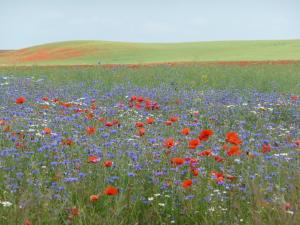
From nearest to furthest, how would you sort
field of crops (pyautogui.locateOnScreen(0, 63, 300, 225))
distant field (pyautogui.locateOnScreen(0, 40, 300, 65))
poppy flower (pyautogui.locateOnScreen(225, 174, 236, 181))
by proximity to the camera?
field of crops (pyautogui.locateOnScreen(0, 63, 300, 225)) < poppy flower (pyautogui.locateOnScreen(225, 174, 236, 181)) < distant field (pyautogui.locateOnScreen(0, 40, 300, 65))

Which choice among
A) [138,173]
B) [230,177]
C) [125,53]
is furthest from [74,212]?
[125,53]

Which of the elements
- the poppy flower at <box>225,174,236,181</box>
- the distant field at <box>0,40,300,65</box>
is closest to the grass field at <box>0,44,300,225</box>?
the poppy flower at <box>225,174,236,181</box>

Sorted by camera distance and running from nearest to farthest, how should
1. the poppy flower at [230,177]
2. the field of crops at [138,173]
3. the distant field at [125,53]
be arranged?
the field of crops at [138,173], the poppy flower at [230,177], the distant field at [125,53]

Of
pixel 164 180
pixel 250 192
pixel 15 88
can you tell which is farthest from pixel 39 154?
pixel 15 88

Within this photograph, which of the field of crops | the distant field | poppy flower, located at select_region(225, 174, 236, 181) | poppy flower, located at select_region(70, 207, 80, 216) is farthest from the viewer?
the distant field

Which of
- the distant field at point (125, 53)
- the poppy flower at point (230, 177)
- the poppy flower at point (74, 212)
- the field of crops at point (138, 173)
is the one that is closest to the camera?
the poppy flower at point (74, 212)

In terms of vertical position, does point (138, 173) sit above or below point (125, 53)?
above

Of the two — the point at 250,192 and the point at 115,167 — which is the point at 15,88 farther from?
the point at 250,192

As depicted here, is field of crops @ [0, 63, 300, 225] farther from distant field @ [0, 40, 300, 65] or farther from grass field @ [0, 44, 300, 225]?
distant field @ [0, 40, 300, 65]

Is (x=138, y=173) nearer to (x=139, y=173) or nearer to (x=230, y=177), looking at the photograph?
(x=139, y=173)

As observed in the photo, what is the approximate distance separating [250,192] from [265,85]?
10.9m

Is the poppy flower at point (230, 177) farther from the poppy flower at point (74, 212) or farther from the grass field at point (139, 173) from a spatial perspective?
the poppy flower at point (74, 212)

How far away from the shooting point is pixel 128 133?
23.0 ft

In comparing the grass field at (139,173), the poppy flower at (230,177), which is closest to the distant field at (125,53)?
the grass field at (139,173)
